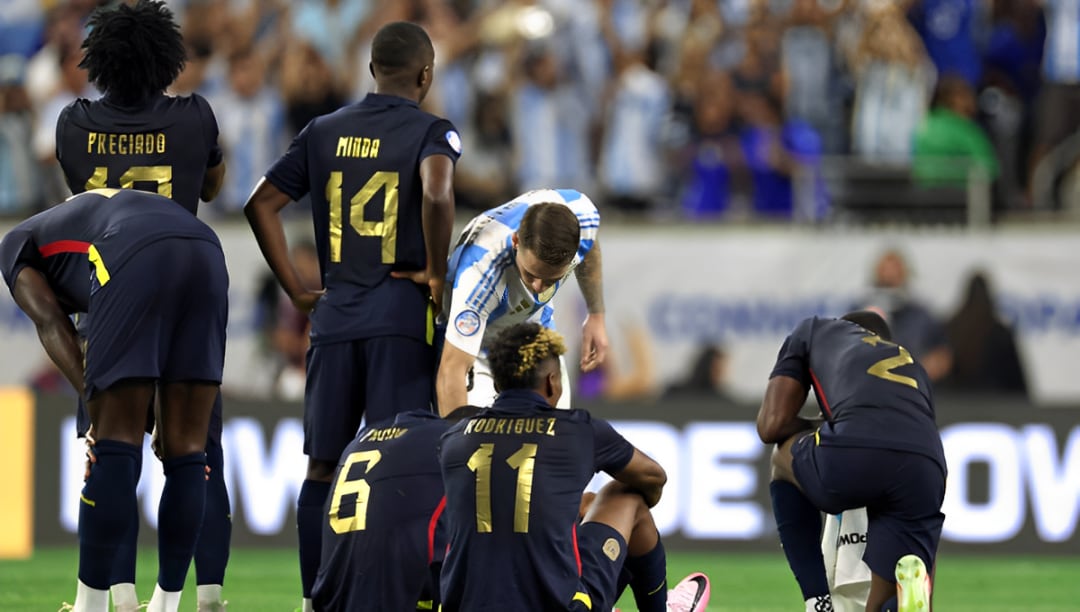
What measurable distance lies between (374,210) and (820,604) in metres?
2.45

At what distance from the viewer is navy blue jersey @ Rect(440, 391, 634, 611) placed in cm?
599

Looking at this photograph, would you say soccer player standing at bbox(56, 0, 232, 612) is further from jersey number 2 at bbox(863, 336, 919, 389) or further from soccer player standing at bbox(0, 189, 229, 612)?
jersey number 2 at bbox(863, 336, 919, 389)

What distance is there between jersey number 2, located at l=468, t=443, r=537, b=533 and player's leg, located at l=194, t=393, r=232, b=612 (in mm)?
1643

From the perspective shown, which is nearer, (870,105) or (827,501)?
(827,501)

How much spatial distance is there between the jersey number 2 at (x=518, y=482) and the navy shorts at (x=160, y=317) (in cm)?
112

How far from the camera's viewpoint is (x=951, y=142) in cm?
1564

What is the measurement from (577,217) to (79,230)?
7.48ft

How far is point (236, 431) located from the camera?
13.0 meters

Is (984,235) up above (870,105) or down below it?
below

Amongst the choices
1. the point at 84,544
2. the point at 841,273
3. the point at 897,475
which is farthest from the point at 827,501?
the point at 841,273

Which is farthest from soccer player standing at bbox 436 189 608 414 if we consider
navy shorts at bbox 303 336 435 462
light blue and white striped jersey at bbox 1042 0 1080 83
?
light blue and white striped jersey at bbox 1042 0 1080 83

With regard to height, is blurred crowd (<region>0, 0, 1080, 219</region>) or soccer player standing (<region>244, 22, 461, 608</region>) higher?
blurred crowd (<region>0, 0, 1080, 219</region>)

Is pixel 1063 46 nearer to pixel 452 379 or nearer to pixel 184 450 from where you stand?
pixel 452 379

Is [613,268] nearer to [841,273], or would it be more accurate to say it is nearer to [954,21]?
[841,273]
